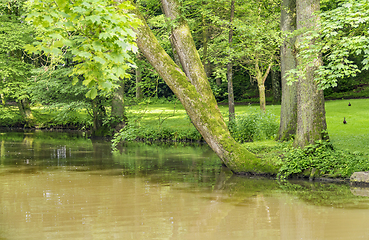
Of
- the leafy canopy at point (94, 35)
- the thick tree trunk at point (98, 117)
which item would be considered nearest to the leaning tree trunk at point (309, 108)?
the leafy canopy at point (94, 35)

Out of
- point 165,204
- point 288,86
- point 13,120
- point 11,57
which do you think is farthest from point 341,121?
point 13,120

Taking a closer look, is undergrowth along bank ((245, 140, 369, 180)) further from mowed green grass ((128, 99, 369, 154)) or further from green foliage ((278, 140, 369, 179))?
mowed green grass ((128, 99, 369, 154))

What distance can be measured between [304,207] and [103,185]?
17.0 feet

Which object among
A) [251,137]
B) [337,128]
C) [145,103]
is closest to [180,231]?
[145,103]

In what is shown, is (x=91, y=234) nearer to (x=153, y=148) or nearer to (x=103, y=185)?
(x=103, y=185)

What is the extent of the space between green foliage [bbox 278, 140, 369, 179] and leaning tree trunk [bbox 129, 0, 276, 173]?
1.93ft

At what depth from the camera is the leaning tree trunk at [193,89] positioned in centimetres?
1130

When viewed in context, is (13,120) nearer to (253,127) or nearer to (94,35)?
(253,127)

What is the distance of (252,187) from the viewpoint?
33.3 feet

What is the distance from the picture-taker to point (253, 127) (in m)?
16.1

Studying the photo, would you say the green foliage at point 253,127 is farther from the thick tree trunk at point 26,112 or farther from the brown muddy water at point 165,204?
the thick tree trunk at point 26,112

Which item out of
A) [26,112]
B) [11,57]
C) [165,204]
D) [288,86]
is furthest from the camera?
[26,112]

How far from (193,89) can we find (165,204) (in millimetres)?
4275

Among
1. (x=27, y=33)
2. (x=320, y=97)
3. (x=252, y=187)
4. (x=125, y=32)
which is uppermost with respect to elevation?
(x=27, y=33)
